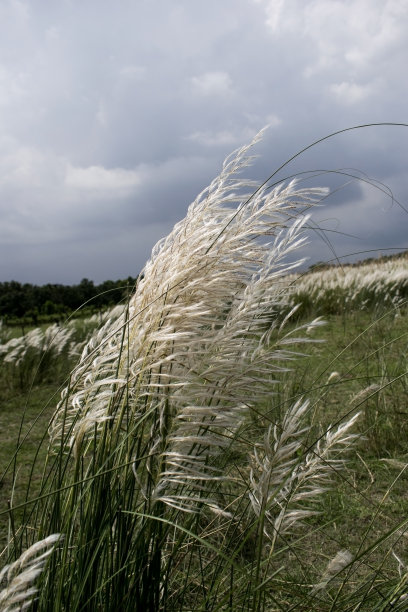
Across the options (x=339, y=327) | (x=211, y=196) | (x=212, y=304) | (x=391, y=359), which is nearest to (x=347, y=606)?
(x=212, y=304)

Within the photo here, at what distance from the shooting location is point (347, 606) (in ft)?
4.80

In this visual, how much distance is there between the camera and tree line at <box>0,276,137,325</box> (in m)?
10.7

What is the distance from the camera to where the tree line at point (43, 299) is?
1069 centimetres

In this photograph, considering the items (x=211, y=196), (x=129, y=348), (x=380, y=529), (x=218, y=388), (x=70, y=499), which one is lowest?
(x=380, y=529)

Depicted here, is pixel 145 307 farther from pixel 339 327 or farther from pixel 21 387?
pixel 339 327

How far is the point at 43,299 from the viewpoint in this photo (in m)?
11.6

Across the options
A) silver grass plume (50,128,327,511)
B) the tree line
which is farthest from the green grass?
the tree line

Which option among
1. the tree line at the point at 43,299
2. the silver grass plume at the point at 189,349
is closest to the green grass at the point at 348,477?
the silver grass plume at the point at 189,349

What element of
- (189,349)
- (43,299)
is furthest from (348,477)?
(43,299)

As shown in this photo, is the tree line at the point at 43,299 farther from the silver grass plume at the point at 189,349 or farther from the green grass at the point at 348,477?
the silver grass plume at the point at 189,349

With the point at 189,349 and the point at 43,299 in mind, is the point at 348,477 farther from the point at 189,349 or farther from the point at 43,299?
the point at 43,299

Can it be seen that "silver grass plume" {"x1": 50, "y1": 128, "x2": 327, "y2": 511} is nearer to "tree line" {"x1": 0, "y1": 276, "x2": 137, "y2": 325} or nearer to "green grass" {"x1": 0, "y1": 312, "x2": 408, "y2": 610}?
"green grass" {"x1": 0, "y1": 312, "x2": 408, "y2": 610}

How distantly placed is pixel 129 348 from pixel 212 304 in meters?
0.21

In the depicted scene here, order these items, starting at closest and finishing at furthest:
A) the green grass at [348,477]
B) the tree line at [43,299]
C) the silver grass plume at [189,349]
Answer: the silver grass plume at [189,349] < the green grass at [348,477] < the tree line at [43,299]
